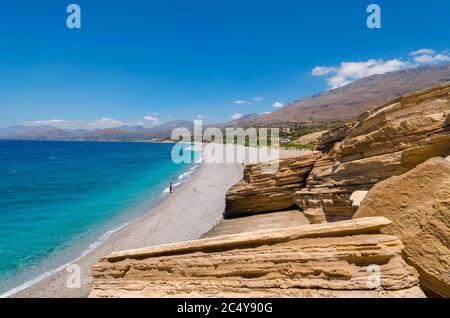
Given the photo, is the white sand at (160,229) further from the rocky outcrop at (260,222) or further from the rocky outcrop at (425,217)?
the rocky outcrop at (425,217)

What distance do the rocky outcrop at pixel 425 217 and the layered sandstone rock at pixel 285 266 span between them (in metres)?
0.77

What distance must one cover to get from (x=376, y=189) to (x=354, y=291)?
2746 millimetres

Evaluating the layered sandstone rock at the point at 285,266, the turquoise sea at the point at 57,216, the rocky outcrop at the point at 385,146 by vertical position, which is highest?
the rocky outcrop at the point at 385,146

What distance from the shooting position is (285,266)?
6.68m

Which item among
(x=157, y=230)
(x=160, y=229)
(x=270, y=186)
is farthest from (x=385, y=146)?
(x=160, y=229)

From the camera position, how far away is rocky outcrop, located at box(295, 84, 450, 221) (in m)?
10.0

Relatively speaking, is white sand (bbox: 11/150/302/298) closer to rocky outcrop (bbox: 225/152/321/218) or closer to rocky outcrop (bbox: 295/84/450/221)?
rocky outcrop (bbox: 225/152/321/218)

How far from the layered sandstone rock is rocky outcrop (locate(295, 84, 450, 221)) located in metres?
Answer: 5.25

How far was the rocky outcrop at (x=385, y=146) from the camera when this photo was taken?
33.0 ft

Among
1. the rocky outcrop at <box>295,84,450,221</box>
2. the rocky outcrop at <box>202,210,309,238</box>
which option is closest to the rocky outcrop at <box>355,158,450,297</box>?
the rocky outcrop at <box>295,84,450,221</box>

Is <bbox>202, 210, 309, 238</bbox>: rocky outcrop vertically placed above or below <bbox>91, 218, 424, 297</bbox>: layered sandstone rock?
below

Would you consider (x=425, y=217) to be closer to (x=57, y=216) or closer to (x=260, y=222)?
(x=260, y=222)

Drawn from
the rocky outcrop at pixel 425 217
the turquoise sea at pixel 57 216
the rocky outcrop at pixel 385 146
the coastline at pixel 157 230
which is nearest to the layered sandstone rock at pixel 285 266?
the rocky outcrop at pixel 425 217
